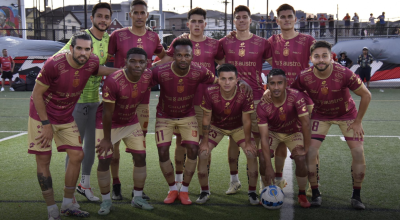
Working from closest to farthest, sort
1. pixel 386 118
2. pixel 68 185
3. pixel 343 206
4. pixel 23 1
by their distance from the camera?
1. pixel 68 185
2. pixel 343 206
3. pixel 386 118
4. pixel 23 1

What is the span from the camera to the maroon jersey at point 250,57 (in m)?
5.61

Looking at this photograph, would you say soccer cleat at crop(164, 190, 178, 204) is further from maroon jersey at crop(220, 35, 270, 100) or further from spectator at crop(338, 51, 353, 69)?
spectator at crop(338, 51, 353, 69)

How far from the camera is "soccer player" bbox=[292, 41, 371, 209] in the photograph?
194 inches

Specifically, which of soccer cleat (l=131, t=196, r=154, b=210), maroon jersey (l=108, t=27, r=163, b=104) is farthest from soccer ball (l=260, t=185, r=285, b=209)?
maroon jersey (l=108, t=27, r=163, b=104)

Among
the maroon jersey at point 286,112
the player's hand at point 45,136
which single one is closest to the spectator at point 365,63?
the maroon jersey at point 286,112

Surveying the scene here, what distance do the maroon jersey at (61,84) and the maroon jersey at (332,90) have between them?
2496mm

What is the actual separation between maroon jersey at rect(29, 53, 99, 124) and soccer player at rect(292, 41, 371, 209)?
100 inches

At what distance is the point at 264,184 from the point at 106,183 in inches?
75.1

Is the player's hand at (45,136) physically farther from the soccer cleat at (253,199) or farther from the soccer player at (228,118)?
the soccer cleat at (253,199)

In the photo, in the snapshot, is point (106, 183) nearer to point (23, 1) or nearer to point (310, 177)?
point (310, 177)

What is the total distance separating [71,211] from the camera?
4590 mm

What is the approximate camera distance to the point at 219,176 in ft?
20.6

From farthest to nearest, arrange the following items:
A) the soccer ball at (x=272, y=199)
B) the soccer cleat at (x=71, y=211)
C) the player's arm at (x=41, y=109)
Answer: the soccer ball at (x=272, y=199), the soccer cleat at (x=71, y=211), the player's arm at (x=41, y=109)

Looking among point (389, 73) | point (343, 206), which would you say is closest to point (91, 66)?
point (343, 206)
